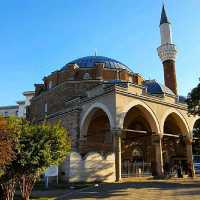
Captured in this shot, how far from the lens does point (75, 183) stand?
19875mm

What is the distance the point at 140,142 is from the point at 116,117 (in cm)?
889

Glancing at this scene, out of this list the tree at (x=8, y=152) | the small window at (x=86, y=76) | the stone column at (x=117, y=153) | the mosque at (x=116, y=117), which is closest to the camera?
the tree at (x=8, y=152)

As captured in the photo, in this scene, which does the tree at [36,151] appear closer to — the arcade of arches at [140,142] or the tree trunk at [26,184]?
the tree trunk at [26,184]

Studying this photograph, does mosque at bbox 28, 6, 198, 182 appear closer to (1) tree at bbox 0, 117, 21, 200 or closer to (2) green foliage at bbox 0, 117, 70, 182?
(2) green foliage at bbox 0, 117, 70, 182

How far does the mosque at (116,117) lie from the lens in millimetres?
22453

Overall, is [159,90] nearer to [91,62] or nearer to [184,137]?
[184,137]

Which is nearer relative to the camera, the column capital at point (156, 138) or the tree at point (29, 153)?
the tree at point (29, 153)

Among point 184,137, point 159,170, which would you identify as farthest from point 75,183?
point 184,137

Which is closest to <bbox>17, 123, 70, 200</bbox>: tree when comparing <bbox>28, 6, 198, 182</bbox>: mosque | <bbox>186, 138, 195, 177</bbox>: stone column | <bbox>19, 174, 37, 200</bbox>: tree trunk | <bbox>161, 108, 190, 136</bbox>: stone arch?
<bbox>19, 174, 37, 200</bbox>: tree trunk

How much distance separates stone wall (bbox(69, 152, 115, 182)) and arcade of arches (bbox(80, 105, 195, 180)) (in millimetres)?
2606

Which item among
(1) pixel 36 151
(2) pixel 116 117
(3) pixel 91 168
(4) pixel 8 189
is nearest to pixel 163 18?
(2) pixel 116 117

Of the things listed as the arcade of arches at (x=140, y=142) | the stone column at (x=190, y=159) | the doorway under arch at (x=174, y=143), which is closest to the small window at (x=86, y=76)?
the arcade of arches at (x=140, y=142)

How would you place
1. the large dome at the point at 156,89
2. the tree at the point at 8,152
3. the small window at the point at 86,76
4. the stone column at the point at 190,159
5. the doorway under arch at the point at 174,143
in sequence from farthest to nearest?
the small window at the point at 86,76 < the large dome at the point at 156,89 < the doorway under arch at the point at 174,143 < the stone column at the point at 190,159 < the tree at the point at 8,152

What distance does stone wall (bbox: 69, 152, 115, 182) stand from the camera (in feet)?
67.1
